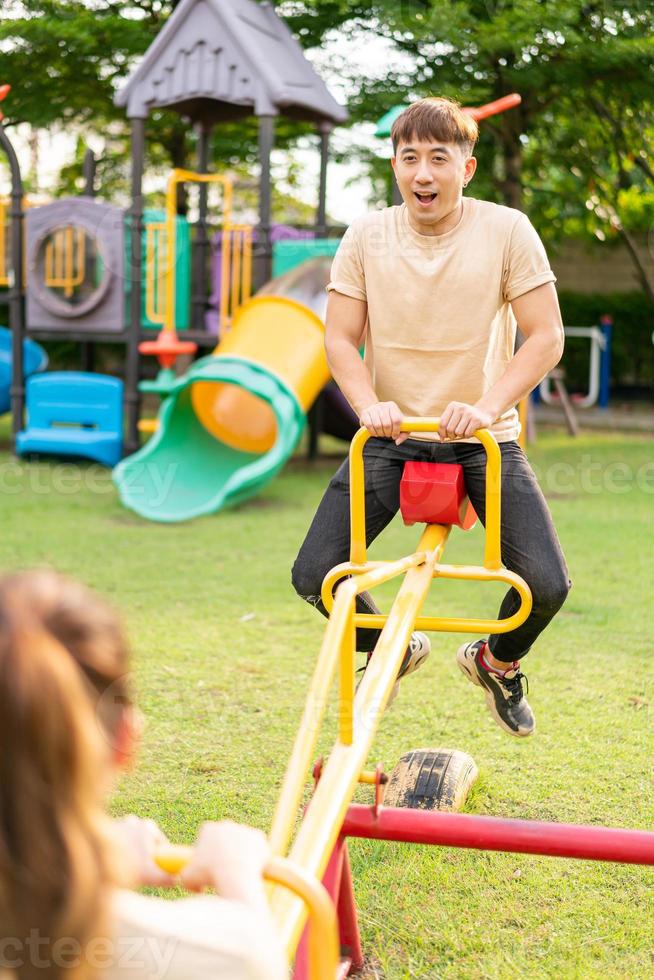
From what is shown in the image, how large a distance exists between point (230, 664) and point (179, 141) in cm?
1178

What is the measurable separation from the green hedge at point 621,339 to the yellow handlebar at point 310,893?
49.7ft

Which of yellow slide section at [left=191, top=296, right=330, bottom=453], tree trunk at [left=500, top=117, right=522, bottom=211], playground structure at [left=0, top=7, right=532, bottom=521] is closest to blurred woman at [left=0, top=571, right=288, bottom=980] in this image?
playground structure at [left=0, top=7, right=532, bottom=521]

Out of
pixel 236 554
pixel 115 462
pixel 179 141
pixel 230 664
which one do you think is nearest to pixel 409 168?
pixel 230 664

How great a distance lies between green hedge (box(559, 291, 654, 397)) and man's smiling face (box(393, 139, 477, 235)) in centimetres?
1348

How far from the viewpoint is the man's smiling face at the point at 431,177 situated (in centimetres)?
284

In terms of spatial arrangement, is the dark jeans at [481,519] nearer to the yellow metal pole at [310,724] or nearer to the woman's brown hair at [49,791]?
the yellow metal pole at [310,724]

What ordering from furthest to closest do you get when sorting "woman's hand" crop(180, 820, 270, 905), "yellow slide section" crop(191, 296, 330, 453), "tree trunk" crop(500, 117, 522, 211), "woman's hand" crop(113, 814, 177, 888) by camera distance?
1. "tree trunk" crop(500, 117, 522, 211)
2. "yellow slide section" crop(191, 296, 330, 453)
3. "woman's hand" crop(113, 814, 177, 888)
4. "woman's hand" crop(180, 820, 270, 905)

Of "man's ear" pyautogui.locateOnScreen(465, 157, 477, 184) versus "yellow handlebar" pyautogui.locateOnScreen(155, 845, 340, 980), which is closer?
"yellow handlebar" pyautogui.locateOnScreen(155, 845, 340, 980)

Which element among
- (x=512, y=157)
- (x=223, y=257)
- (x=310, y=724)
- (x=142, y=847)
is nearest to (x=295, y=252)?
(x=223, y=257)

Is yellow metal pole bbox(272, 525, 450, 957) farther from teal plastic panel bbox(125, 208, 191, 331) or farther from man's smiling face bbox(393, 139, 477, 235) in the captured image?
teal plastic panel bbox(125, 208, 191, 331)

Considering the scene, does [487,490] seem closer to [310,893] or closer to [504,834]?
[504,834]

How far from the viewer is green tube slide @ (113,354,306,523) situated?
7.43 m

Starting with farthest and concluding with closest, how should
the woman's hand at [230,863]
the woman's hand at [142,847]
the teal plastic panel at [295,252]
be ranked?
the teal plastic panel at [295,252], the woman's hand at [142,847], the woman's hand at [230,863]

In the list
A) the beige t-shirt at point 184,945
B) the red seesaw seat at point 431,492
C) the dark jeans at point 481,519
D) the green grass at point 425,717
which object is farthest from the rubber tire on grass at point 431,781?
the beige t-shirt at point 184,945
